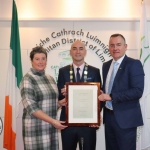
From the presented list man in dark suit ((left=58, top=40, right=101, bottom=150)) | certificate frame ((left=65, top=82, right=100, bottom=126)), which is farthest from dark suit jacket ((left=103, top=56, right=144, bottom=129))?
man in dark suit ((left=58, top=40, right=101, bottom=150))

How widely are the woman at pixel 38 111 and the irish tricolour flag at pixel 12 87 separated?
1.07 metres

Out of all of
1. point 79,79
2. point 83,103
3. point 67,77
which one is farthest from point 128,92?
point 67,77

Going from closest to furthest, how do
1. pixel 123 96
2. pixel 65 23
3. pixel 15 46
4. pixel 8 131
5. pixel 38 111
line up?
1. pixel 38 111
2. pixel 123 96
3. pixel 8 131
4. pixel 15 46
5. pixel 65 23

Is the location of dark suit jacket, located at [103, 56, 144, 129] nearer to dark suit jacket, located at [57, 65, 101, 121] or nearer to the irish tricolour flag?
dark suit jacket, located at [57, 65, 101, 121]

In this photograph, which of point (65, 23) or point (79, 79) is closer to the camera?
point (79, 79)

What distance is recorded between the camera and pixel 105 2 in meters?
3.77

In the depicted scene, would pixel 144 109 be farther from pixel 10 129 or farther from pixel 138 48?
pixel 10 129

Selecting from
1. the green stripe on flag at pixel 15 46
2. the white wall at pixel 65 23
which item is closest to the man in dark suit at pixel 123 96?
the white wall at pixel 65 23

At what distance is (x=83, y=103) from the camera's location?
246cm

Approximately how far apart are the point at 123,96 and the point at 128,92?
0.07m

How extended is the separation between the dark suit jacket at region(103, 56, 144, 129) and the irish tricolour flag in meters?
1.60

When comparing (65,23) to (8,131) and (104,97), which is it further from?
(8,131)

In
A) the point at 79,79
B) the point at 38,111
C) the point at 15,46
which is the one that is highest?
the point at 15,46

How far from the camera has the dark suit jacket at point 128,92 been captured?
241 centimetres
